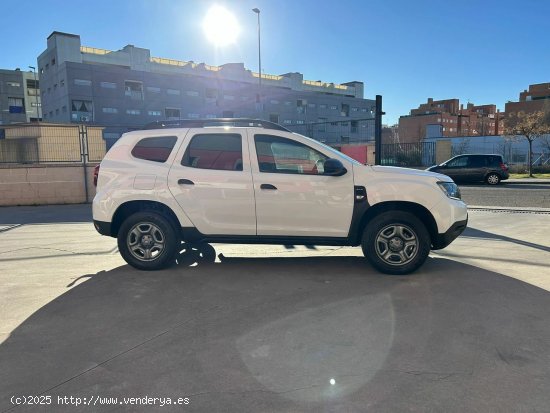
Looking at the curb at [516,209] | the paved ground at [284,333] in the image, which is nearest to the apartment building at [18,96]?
the curb at [516,209]

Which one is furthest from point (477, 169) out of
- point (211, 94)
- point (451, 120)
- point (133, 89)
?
point (451, 120)

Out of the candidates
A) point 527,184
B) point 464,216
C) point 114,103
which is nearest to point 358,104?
point 114,103

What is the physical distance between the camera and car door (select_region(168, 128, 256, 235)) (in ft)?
17.3

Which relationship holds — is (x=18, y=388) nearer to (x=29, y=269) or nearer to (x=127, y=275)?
(x=127, y=275)

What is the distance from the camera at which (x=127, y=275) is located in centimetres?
545

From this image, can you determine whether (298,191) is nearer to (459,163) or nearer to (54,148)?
(54,148)

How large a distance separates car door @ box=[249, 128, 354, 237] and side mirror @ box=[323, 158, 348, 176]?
74mm

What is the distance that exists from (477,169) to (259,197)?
1973 centimetres

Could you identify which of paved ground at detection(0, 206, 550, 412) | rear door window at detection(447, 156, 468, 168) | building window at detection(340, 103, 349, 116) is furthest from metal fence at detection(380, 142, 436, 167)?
building window at detection(340, 103, 349, 116)

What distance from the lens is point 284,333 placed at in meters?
3.62

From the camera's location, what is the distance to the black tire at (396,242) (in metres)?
5.12

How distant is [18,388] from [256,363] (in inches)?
64.1

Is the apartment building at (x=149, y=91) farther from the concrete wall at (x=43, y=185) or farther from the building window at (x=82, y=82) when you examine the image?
the concrete wall at (x=43, y=185)

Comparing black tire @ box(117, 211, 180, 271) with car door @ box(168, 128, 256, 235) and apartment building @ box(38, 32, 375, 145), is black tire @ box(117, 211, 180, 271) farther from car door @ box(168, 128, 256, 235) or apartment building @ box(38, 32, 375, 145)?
apartment building @ box(38, 32, 375, 145)
